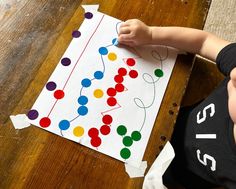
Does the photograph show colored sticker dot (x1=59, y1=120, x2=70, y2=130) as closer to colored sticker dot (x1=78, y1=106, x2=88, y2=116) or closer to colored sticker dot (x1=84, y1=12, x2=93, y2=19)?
colored sticker dot (x1=78, y1=106, x2=88, y2=116)

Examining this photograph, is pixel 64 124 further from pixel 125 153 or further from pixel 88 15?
pixel 88 15

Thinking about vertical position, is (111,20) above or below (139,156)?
above

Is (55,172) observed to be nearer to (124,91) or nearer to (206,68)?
(124,91)

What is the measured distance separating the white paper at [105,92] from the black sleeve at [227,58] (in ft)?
0.31

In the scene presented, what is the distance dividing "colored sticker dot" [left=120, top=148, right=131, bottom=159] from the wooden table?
0.02 meters

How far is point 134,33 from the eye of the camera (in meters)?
A: 0.66

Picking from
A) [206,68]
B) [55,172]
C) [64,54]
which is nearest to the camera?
[55,172]

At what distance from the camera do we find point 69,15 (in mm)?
671

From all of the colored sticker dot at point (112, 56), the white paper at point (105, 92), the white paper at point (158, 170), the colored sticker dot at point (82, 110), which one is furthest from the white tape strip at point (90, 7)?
the white paper at point (158, 170)

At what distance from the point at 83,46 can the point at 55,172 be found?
0.26 meters

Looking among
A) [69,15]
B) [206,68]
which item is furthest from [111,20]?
[206,68]

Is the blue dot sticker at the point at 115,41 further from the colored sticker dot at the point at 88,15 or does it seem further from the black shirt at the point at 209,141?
the black shirt at the point at 209,141

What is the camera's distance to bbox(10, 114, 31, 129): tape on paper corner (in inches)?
21.3

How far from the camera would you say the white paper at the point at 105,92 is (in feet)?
1.85
